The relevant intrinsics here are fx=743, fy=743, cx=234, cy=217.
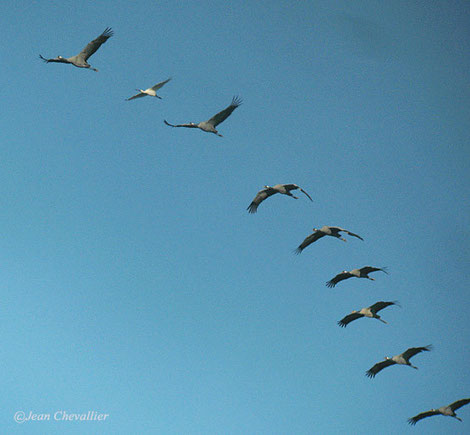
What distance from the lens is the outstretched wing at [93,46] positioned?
51.1m

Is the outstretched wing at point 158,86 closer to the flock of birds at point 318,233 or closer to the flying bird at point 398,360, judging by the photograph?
the flock of birds at point 318,233

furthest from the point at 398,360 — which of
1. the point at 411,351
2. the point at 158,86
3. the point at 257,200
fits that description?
the point at 158,86

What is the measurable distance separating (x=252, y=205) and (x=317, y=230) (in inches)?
225

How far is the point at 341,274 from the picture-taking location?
2325 inches

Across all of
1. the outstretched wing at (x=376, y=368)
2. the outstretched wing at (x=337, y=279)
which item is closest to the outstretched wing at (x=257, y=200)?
the outstretched wing at (x=337, y=279)

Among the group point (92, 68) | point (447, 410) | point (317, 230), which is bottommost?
point (447, 410)

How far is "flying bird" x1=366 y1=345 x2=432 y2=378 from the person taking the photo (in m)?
58.2

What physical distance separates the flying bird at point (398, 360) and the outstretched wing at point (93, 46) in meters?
32.3

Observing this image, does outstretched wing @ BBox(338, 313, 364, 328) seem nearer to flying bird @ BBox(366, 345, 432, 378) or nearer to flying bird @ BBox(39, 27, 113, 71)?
flying bird @ BBox(366, 345, 432, 378)

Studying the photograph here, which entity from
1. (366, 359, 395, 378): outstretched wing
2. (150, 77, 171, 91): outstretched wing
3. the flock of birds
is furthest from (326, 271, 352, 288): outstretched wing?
(150, 77, 171, 91): outstretched wing

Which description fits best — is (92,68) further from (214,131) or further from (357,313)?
(357,313)

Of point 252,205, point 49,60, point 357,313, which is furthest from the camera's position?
point 357,313

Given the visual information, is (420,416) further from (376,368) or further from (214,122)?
(214,122)

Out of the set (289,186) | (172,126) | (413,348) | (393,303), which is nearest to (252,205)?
(289,186)
